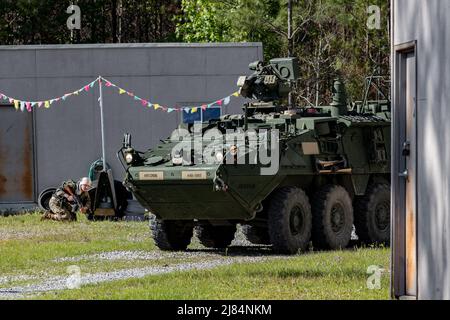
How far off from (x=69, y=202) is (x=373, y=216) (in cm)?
690

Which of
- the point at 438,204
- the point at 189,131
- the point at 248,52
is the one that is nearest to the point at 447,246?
the point at 438,204

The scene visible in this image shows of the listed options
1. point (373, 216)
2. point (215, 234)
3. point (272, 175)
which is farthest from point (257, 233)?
point (272, 175)

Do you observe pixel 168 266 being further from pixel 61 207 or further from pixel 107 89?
pixel 107 89

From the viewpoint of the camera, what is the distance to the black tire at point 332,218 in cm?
1900

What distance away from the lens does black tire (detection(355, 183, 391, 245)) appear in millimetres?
19906

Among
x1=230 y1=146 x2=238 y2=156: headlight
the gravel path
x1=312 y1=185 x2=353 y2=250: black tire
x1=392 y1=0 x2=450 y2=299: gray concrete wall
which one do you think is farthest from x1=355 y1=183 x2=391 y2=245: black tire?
x1=392 y1=0 x2=450 y2=299: gray concrete wall

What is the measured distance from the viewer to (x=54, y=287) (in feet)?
47.9

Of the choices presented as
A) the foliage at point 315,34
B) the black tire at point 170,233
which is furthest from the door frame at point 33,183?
the foliage at point 315,34

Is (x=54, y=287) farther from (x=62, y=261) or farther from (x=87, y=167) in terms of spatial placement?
(x=87, y=167)

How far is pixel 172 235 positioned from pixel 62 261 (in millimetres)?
2123

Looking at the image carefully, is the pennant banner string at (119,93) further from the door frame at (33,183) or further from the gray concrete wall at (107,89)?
the door frame at (33,183)

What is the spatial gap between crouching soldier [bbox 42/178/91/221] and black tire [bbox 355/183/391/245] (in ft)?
20.3

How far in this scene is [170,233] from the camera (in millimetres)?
19203
